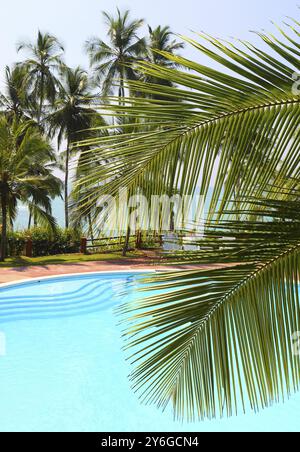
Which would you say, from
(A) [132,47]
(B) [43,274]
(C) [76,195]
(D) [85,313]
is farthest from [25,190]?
(A) [132,47]

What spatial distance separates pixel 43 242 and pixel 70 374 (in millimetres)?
9895

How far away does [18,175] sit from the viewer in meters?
14.3

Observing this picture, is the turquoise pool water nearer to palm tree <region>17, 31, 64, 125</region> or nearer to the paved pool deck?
the paved pool deck

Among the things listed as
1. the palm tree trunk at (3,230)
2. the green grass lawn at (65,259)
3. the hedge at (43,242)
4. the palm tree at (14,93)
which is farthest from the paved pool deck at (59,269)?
the palm tree at (14,93)

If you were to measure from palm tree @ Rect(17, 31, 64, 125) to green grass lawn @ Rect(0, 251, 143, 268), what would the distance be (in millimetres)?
16142

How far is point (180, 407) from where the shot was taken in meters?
1.45

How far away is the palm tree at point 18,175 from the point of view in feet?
46.3

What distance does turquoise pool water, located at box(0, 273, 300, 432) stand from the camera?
18.7 ft

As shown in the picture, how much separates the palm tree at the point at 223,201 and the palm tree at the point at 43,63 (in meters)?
29.1

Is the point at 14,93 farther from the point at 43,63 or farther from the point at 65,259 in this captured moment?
the point at 65,259

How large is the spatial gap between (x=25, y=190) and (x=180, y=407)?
46.4 feet

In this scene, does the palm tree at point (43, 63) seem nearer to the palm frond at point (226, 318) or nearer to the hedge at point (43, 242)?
the hedge at point (43, 242)

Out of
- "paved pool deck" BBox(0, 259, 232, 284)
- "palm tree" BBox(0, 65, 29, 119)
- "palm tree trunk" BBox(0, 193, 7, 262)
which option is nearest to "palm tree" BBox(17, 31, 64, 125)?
"palm tree" BBox(0, 65, 29, 119)

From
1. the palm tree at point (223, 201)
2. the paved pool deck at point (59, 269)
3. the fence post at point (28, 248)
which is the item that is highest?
the palm tree at point (223, 201)
